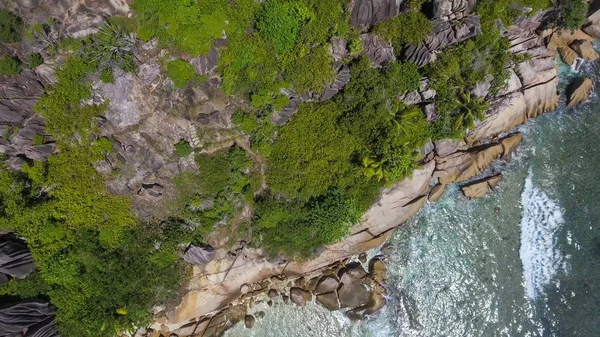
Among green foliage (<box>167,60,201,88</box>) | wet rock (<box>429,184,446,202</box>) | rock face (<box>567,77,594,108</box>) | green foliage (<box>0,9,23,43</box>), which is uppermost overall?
green foliage (<box>0,9,23,43</box>)

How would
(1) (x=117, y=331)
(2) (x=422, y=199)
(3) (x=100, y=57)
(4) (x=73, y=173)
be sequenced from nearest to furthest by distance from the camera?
(3) (x=100, y=57), (4) (x=73, y=173), (1) (x=117, y=331), (2) (x=422, y=199)

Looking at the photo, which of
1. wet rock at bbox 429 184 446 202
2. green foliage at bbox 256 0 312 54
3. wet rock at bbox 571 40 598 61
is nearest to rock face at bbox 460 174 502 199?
wet rock at bbox 429 184 446 202

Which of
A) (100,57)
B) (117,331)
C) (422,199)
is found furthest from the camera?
(422,199)

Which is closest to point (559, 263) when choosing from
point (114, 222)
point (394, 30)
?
point (394, 30)

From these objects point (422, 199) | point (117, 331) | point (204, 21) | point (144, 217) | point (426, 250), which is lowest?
point (426, 250)

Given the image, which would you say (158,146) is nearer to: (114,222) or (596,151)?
(114,222)

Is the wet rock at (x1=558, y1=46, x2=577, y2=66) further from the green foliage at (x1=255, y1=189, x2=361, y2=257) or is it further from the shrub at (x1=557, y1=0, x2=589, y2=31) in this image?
the green foliage at (x1=255, y1=189, x2=361, y2=257)

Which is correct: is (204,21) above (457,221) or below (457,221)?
above

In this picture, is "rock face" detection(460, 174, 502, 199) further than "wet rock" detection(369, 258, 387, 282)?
No
